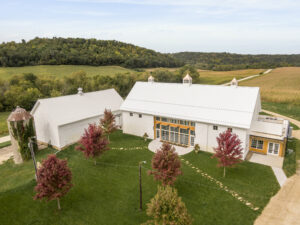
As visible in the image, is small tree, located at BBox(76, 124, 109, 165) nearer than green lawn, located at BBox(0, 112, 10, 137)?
Yes

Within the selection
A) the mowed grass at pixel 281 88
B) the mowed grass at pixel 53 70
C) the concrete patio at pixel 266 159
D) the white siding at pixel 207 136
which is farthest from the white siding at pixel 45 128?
the mowed grass at pixel 281 88

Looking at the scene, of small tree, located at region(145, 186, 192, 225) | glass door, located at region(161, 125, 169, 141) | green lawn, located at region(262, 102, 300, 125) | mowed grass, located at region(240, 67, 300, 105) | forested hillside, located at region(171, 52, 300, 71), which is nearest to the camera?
small tree, located at region(145, 186, 192, 225)

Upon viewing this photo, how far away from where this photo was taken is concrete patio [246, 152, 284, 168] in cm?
2042

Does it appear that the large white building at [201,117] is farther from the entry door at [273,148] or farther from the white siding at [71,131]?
the white siding at [71,131]

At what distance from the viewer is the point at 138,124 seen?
28.1m

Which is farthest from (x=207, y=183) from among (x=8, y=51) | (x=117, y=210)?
(x=8, y=51)

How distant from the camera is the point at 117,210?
47.9ft

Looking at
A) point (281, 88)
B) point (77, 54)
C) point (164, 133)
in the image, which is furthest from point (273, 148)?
point (77, 54)

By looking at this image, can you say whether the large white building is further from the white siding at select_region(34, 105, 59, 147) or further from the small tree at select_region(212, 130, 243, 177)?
the white siding at select_region(34, 105, 59, 147)

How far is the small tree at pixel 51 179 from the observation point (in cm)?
1352

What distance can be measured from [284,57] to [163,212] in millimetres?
153400

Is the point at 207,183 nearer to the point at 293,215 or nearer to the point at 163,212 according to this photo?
the point at 293,215

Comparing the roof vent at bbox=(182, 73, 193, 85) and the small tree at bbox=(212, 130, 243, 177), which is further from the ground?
the roof vent at bbox=(182, 73, 193, 85)

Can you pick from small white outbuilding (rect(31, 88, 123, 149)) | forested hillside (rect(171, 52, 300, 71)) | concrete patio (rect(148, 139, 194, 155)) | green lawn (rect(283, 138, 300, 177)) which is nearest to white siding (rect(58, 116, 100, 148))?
small white outbuilding (rect(31, 88, 123, 149))
